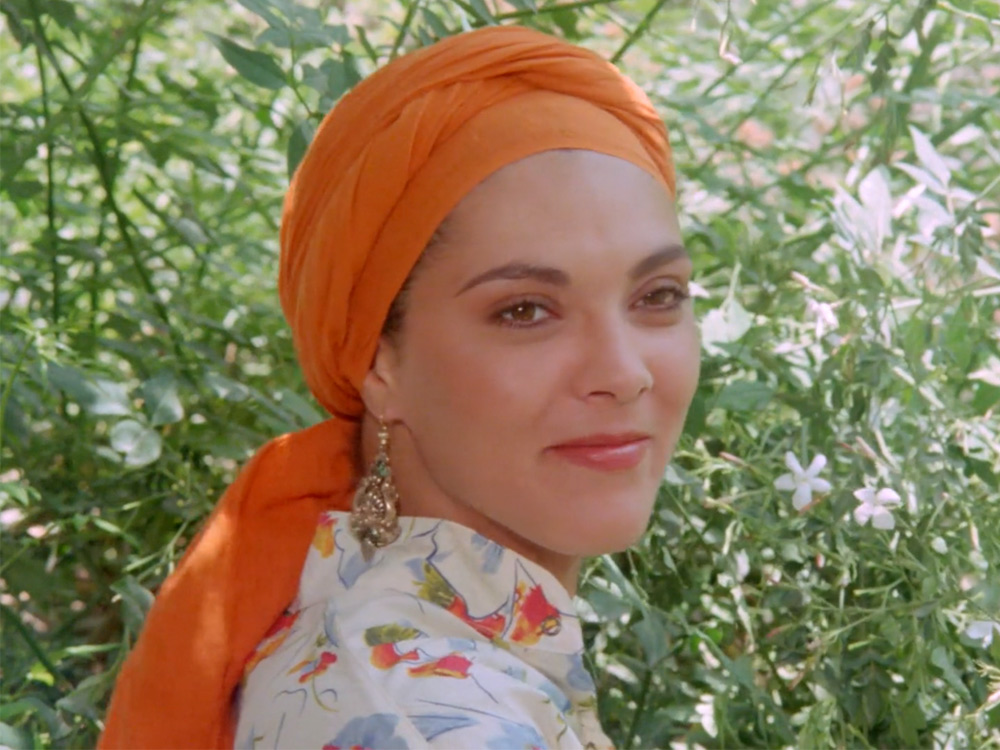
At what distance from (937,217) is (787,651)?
0.49 metres

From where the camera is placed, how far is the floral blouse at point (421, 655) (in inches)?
44.2

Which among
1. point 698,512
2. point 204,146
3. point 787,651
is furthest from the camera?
point 204,146

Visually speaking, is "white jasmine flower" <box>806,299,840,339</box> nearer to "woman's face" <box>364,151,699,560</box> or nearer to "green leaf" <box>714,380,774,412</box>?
"green leaf" <box>714,380,774,412</box>

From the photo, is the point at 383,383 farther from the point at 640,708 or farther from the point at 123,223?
the point at 123,223

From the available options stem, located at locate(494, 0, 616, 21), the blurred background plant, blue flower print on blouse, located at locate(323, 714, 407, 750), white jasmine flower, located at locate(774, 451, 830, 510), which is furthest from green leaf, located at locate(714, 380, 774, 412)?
blue flower print on blouse, located at locate(323, 714, 407, 750)

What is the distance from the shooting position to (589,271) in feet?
4.18

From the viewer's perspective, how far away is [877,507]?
1.54 meters

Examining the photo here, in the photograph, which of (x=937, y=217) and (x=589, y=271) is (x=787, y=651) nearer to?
(x=937, y=217)

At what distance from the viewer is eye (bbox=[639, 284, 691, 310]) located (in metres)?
1.35

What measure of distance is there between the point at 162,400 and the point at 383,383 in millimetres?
463

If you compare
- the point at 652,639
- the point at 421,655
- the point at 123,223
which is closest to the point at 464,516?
the point at 421,655

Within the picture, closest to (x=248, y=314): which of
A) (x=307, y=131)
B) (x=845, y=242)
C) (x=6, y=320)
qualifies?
(x=6, y=320)

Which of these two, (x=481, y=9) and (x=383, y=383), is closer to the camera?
(x=383, y=383)

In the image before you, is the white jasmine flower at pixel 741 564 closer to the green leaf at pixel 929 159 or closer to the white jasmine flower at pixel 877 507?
the white jasmine flower at pixel 877 507
